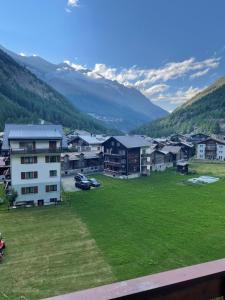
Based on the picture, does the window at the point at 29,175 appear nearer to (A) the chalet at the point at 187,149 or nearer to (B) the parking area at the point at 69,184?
(B) the parking area at the point at 69,184

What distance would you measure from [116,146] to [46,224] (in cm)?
2582

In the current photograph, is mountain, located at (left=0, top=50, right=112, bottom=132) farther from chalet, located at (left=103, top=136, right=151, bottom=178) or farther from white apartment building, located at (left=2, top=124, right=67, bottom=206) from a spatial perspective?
white apartment building, located at (left=2, top=124, right=67, bottom=206)

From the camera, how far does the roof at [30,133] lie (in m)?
30.9

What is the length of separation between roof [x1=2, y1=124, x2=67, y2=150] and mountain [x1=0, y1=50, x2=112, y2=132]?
6804 centimetres

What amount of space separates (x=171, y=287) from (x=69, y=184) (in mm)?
39533

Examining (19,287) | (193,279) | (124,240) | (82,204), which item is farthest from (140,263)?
(193,279)

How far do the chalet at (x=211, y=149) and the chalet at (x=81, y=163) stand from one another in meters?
30.1

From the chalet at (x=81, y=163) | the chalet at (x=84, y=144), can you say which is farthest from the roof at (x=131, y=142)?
the chalet at (x=84, y=144)

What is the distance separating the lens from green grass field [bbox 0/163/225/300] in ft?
51.1

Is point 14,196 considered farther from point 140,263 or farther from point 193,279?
point 193,279

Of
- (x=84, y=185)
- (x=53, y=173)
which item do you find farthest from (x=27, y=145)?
(x=84, y=185)

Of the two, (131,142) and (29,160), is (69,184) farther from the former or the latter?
(131,142)

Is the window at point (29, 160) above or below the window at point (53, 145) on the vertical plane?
below

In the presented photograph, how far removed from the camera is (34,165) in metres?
30.7
